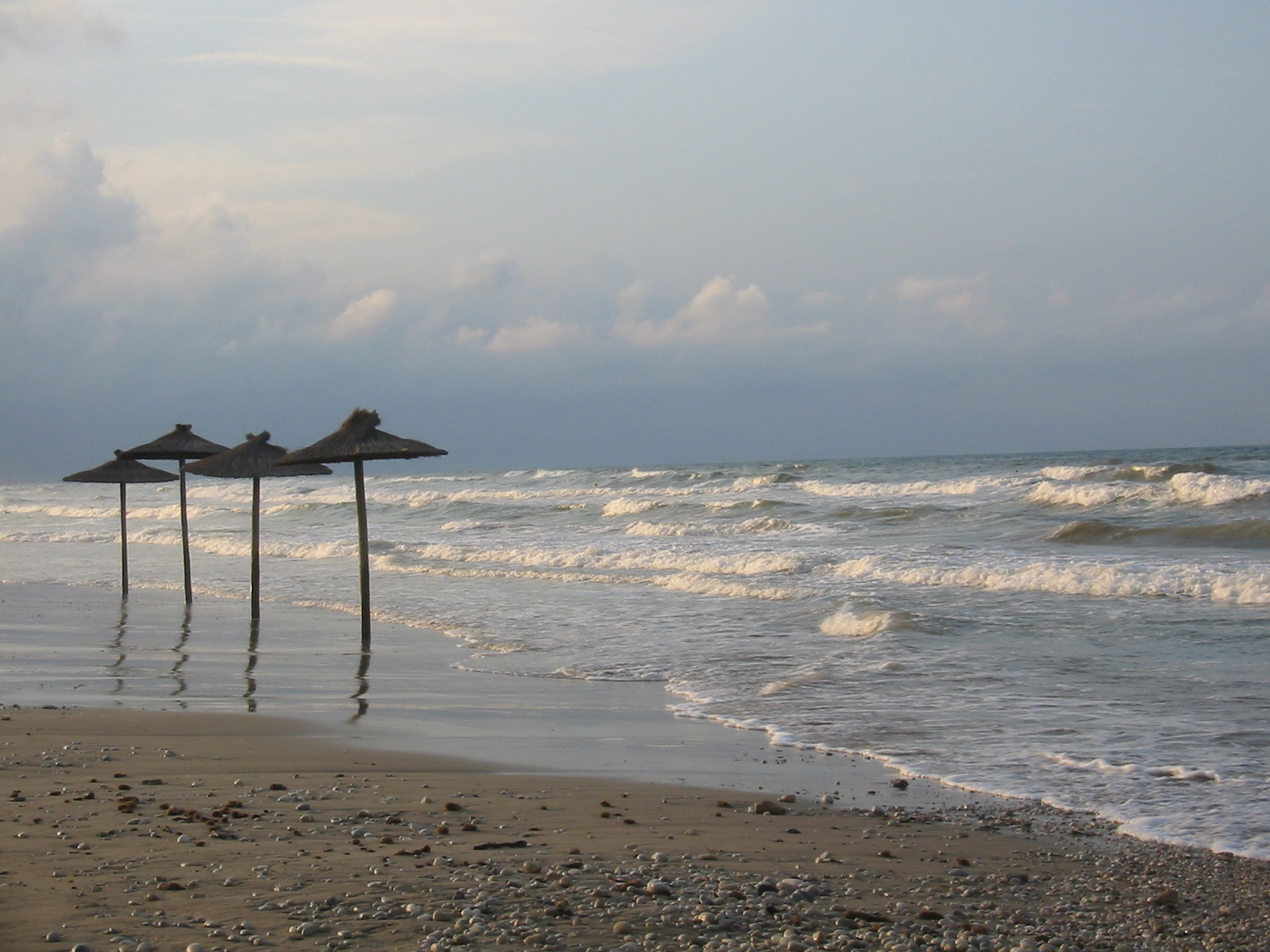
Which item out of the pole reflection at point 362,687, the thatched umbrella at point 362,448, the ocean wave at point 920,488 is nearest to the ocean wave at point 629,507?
the ocean wave at point 920,488

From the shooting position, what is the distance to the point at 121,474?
19.1 meters

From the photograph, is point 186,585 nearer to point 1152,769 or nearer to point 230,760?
point 230,760

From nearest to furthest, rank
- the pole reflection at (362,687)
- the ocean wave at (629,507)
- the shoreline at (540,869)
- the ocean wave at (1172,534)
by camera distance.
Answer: the shoreline at (540,869) < the pole reflection at (362,687) < the ocean wave at (1172,534) < the ocean wave at (629,507)

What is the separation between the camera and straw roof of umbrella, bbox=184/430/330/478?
15383 millimetres

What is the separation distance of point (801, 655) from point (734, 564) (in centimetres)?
921

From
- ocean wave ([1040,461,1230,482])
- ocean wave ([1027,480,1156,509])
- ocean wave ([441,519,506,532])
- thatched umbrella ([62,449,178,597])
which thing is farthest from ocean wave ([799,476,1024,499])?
thatched umbrella ([62,449,178,597])

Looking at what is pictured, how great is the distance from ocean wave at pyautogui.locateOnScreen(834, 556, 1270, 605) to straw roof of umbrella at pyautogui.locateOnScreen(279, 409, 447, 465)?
9208mm

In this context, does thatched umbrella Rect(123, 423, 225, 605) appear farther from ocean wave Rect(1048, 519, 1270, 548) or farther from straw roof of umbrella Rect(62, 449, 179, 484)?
ocean wave Rect(1048, 519, 1270, 548)

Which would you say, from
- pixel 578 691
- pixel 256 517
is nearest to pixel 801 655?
pixel 578 691

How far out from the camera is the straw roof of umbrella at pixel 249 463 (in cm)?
1538

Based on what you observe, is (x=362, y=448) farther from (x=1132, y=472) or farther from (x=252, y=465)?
(x=1132, y=472)

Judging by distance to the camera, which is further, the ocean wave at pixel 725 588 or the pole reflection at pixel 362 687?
the ocean wave at pixel 725 588

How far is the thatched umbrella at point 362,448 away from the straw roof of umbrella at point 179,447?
4.07m

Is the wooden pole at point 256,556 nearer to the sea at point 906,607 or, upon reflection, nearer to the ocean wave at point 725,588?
the sea at point 906,607
